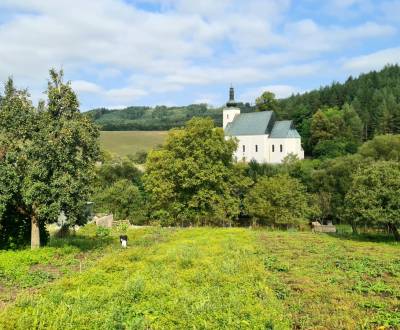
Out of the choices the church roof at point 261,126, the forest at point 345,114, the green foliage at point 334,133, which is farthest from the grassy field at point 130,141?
the green foliage at point 334,133

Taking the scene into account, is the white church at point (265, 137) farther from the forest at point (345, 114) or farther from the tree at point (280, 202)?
the tree at point (280, 202)

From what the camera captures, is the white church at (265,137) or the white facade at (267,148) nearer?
the white facade at (267,148)

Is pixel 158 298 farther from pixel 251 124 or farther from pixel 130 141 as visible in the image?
pixel 130 141

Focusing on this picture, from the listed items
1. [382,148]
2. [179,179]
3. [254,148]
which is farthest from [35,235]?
[254,148]

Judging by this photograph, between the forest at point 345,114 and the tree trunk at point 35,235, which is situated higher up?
the forest at point 345,114

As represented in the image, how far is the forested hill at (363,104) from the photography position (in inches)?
3888

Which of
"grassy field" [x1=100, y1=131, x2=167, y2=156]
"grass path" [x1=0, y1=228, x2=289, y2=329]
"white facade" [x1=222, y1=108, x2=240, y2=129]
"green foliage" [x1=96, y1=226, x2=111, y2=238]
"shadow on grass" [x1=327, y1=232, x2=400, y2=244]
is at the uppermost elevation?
"white facade" [x1=222, y1=108, x2=240, y2=129]

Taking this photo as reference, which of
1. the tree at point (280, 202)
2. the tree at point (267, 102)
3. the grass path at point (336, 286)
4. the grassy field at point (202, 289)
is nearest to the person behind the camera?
the grassy field at point (202, 289)

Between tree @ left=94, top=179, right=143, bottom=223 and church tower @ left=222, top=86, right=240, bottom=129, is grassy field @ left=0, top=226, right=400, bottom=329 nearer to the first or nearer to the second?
tree @ left=94, top=179, right=143, bottom=223

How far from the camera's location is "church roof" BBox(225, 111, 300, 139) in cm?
8988

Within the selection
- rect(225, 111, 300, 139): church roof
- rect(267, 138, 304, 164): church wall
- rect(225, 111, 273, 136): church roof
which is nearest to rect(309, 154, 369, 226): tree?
rect(267, 138, 304, 164): church wall

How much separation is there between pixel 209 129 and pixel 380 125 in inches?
2644

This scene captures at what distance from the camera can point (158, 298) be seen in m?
12.6

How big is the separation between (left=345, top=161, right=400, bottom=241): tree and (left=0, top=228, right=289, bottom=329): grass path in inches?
613
